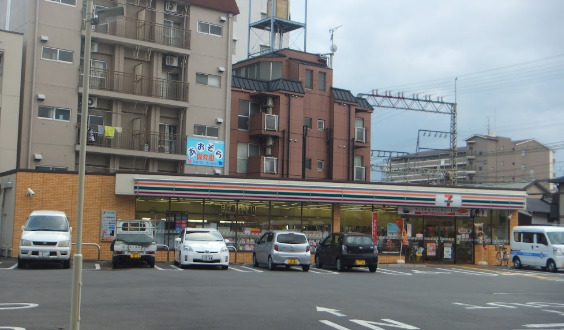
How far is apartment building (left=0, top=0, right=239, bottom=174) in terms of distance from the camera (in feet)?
117

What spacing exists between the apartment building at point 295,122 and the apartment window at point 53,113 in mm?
11144

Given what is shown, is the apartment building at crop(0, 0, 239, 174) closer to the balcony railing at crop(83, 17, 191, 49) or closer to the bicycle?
the balcony railing at crop(83, 17, 191, 49)

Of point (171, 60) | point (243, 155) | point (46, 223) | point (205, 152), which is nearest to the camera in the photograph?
point (46, 223)

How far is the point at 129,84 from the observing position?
38375 mm

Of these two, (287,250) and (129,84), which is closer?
(287,250)

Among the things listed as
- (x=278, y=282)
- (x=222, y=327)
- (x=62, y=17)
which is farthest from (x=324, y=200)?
(x=222, y=327)

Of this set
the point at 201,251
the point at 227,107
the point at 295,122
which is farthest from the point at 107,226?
the point at 295,122

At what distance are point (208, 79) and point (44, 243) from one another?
783 inches

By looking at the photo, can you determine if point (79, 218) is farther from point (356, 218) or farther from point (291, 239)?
point (356, 218)

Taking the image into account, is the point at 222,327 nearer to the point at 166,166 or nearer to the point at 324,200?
the point at 324,200

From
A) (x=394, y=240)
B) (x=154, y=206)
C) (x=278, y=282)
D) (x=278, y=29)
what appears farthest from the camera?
(x=278, y=29)

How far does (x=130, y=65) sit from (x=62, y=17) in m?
4.66

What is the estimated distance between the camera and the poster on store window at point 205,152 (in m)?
39.6

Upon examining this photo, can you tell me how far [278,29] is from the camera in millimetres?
54438
